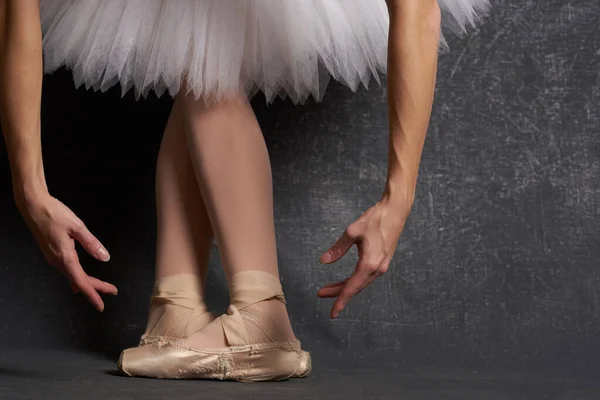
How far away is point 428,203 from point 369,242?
2.06ft

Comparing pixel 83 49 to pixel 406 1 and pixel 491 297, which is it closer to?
pixel 406 1

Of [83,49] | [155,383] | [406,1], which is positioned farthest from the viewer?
[83,49]

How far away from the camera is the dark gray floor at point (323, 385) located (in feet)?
3.21

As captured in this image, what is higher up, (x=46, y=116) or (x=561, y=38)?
(x=561, y=38)

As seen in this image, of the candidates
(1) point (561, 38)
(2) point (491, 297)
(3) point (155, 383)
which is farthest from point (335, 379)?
(1) point (561, 38)

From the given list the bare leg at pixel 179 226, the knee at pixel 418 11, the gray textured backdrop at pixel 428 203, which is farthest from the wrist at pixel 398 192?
the gray textured backdrop at pixel 428 203

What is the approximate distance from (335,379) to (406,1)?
49 cm

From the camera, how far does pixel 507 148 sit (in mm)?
1454

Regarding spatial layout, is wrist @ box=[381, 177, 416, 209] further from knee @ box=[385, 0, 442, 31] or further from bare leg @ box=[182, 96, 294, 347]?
bare leg @ box=[182, 96, 294, 347]

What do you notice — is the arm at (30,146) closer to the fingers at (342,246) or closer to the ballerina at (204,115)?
the ballerina at (204,115)

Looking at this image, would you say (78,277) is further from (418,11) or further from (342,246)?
(418,11)

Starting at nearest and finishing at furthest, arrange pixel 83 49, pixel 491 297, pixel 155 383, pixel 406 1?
pixel 406 1 → pixel 155 383 → pixel 83 49 → pixel 491 297

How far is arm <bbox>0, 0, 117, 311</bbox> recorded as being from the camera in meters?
0.95

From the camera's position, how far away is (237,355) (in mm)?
1084
